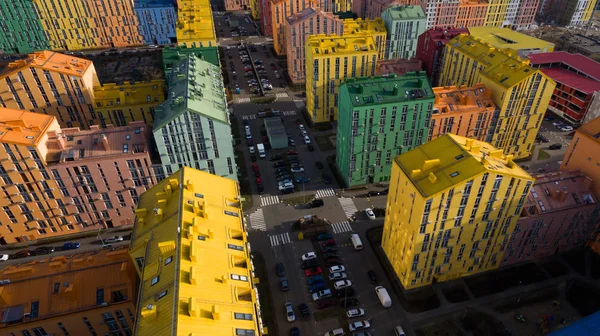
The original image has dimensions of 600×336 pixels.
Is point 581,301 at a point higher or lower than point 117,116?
lower

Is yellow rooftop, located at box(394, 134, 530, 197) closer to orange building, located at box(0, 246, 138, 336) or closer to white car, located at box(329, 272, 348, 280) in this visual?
white car, located at box(329, 272, 348, 280)

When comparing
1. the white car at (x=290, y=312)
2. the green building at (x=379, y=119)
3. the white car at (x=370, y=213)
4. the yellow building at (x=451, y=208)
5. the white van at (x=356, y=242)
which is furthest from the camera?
the white car at (x=370, y=213)

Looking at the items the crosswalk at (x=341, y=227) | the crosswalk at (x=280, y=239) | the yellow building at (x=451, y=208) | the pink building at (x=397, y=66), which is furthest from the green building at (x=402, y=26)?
the crosswalk at (x=280, y=239)

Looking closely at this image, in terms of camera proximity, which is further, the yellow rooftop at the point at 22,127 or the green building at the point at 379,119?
the green building at the point at 379,119

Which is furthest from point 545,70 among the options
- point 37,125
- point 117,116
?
point 37,125

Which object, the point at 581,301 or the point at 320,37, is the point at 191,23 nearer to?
the point at 320,37

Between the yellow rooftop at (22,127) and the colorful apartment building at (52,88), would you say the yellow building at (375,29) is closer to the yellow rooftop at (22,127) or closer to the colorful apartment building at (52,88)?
the colorful apartment building at (52,88)

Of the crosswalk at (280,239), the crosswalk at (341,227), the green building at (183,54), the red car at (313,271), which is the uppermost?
the green building at (183,54)
